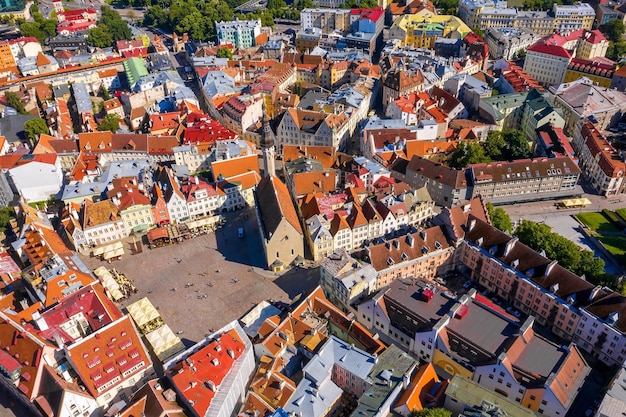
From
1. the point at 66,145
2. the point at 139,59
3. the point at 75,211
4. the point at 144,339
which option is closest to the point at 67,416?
the point at 144,339

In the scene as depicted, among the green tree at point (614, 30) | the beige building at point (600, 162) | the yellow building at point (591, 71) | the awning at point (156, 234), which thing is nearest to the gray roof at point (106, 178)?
the awning at point (156, 234)

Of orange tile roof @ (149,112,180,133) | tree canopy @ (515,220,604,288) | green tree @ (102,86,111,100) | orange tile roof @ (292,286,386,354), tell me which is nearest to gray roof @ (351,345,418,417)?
orange tile roof @ (292,286,386,354)

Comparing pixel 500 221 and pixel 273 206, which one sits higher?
pixel 273 206

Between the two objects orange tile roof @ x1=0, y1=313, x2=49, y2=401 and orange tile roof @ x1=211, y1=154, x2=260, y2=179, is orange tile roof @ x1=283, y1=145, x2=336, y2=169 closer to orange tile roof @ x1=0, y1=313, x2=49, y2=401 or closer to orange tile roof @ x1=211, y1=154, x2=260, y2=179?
orange tile roof @ x1=211, y1=154, x2=260, y2=179

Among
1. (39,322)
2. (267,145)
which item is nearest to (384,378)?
(39,322)

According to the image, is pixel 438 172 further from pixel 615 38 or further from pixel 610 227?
pixel 615 38

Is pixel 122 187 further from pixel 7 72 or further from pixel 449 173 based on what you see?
pixel 7 72
